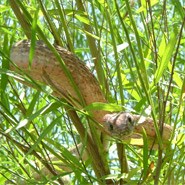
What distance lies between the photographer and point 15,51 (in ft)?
2.46

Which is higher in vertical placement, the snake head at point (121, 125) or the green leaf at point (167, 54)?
the green leaf at point (167, 54)

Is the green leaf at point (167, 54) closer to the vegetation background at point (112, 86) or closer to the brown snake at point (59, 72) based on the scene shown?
the vegetation background at point (112, 86)

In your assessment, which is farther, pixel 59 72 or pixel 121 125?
pixel 59 72

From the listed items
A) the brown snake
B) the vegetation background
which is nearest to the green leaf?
the vegetation background

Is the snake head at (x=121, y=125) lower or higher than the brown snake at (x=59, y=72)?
lower

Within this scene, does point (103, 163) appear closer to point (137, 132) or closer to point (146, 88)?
point (137, 132)

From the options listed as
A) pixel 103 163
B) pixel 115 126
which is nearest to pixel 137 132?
pixel 103 163

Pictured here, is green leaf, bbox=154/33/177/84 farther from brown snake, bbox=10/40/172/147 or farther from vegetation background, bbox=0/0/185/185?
brown snake, bbox=10/40/172/147

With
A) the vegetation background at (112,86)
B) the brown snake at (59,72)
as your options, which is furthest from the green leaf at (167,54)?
the brown snake at (59,72)

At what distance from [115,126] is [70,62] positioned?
0.53 feet

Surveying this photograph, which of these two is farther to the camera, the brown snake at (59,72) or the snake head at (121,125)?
the brown snake at (59,72)

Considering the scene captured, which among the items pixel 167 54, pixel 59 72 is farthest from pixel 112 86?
pixel 167 54

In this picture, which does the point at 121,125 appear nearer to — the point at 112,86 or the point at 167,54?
the point at 167,54

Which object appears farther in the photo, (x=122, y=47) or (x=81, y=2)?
(x=81, y=2)
